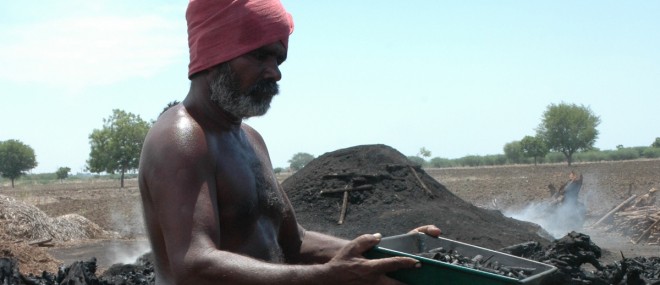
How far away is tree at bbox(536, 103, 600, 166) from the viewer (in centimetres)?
7998

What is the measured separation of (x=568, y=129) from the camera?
80500 millimetres

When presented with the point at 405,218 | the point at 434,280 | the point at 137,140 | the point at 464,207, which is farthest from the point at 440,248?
the point at 137,140

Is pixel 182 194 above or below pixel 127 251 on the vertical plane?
above

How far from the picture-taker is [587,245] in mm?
11180

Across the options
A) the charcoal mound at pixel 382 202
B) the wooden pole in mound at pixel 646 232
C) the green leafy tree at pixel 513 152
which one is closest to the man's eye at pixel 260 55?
the charcoal mound at pixel 382 202

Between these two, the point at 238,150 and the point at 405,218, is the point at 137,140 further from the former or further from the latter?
the point at 238,150

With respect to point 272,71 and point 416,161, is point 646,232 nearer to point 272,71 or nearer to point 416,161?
point 416,161

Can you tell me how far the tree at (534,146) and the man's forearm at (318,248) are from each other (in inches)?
3465

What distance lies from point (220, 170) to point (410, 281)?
727 millimetres

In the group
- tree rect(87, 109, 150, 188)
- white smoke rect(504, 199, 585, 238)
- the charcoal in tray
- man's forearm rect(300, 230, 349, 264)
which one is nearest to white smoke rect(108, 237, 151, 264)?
white smoke rect(504, 199, 585, 238)

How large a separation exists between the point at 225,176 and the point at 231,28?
49 cm

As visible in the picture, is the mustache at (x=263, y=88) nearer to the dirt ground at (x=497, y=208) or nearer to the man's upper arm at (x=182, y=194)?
the man's upper arm at (x=182, y=194)

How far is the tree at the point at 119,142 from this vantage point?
61.5 m

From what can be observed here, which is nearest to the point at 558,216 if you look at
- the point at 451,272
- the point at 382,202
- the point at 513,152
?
the point at 382,202
